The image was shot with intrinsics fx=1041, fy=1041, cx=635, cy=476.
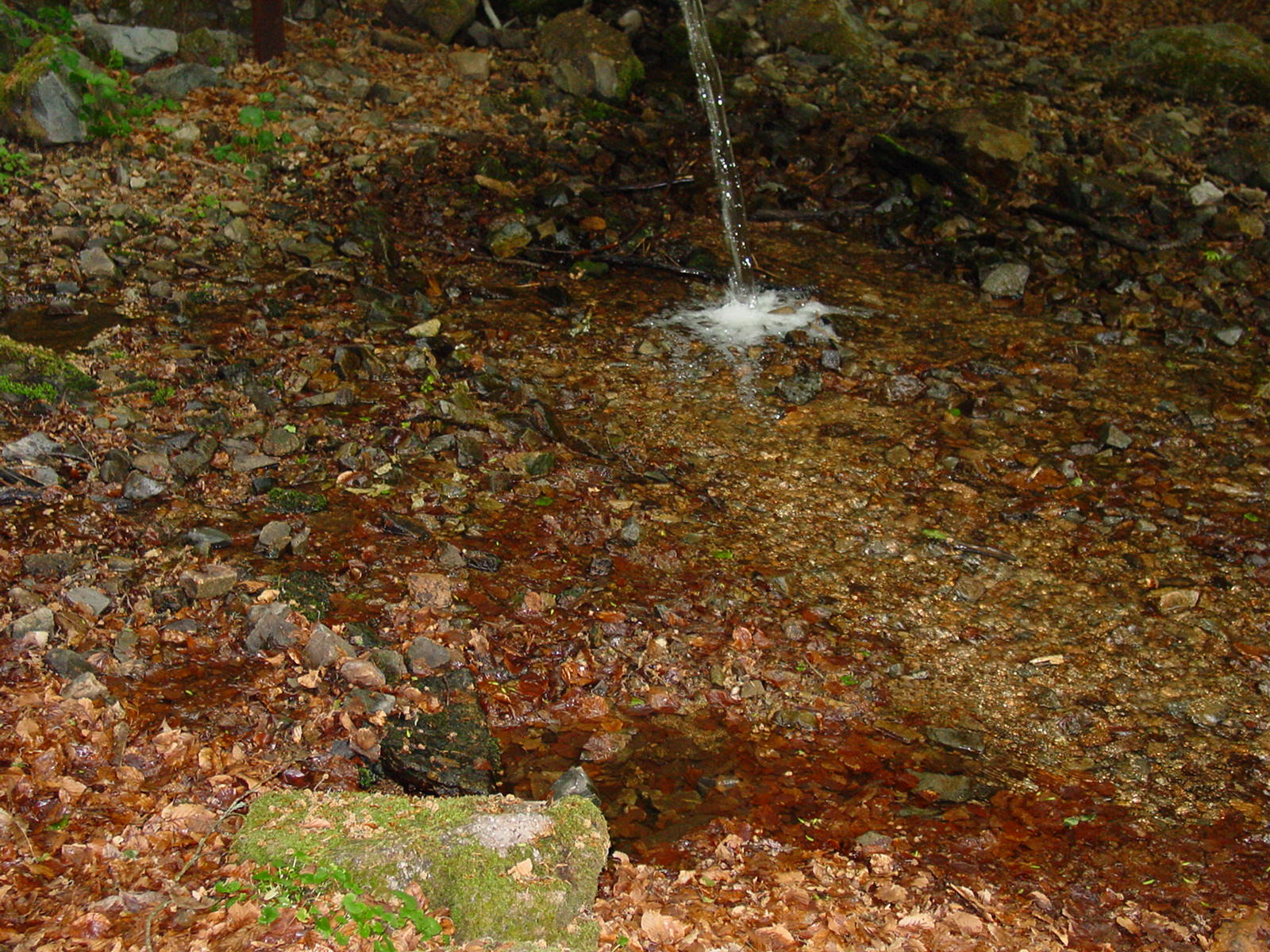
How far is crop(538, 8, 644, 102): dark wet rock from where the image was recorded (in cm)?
793

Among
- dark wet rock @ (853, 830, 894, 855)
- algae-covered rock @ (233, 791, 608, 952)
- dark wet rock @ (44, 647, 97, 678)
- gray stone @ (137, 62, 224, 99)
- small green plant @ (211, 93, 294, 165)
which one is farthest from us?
gray stone @ (137, 62, 224, 99)

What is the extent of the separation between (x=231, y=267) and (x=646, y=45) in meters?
4.65

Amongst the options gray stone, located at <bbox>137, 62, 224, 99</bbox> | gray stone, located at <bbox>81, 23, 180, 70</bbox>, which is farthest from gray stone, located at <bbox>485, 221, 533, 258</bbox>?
gray stone, located at <bbox>81, 23, 180, 70</bbox>

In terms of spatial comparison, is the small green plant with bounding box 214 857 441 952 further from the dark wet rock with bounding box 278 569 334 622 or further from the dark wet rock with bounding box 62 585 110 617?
the dark wet rock with bounding box 62 585 110 617

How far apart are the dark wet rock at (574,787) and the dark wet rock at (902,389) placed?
110 inches

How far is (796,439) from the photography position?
469 cm

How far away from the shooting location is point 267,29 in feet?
24.7

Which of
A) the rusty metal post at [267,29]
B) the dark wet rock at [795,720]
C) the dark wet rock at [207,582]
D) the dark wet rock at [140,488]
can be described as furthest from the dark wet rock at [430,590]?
the rusty metal post at [267,29]

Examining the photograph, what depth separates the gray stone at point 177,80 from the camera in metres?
7.00

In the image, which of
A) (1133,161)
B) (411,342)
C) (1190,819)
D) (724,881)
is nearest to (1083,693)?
(1190,819)

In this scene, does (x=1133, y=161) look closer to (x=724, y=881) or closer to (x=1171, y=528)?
(x=1171, y=528)

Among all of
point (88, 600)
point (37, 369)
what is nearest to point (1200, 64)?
point (37, 369)

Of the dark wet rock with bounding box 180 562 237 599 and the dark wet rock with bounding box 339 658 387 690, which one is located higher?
the dark wet rock with bounding box 180 562 237 599

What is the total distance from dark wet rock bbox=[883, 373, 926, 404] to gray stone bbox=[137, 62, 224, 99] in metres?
5.17
